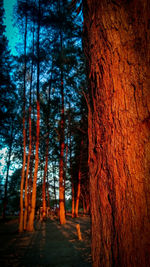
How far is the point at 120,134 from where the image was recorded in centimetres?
91

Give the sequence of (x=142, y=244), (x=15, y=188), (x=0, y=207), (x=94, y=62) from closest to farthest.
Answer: (x=142, y=244), (x=94, y=62), (x=15, y=188), (x=0, y=207)

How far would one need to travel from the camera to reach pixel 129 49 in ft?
3.18

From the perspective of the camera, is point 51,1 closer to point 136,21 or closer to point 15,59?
point 15,59

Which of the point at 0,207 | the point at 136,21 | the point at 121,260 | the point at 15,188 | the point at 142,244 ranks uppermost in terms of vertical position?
the point at 136,21

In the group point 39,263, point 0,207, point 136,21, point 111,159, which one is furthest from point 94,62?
point 0,207

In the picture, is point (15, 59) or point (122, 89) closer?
point (122, 89)

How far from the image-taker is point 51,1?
Answer: 11906 mm

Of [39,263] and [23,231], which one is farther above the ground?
[39,263]

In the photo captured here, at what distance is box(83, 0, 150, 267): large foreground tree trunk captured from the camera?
0.81 m

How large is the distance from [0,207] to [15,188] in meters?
10.8

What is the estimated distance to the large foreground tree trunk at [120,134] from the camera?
2.64 feet

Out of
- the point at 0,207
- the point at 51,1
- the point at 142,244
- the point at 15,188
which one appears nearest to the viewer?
the point at 142,244

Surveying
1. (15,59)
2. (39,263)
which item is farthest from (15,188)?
Result: (39,263)

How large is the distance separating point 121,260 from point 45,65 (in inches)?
551
